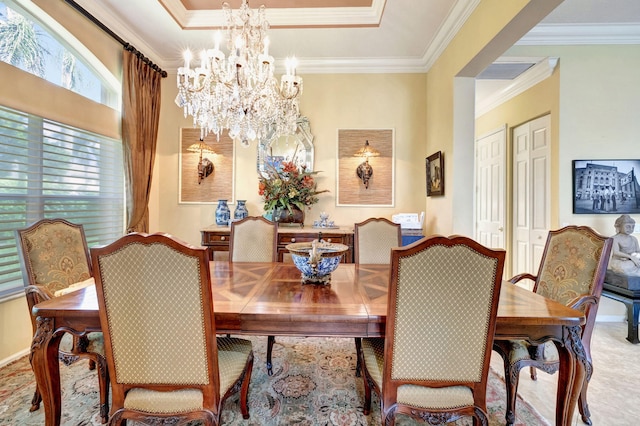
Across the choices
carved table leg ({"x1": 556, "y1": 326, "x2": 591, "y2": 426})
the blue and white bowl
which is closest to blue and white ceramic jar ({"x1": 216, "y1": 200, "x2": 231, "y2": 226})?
the blue and white bowl

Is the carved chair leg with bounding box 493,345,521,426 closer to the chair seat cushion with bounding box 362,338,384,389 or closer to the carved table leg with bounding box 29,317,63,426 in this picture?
the chair seat cushion with bounding box 362,338,384,389

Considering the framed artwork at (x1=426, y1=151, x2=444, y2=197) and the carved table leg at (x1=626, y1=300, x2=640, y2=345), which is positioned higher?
the framed artwork at (x1=426, y1=151, x2=444, y2=197)

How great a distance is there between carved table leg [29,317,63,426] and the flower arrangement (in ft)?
8.30

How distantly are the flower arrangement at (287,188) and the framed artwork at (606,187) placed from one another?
9.48ft

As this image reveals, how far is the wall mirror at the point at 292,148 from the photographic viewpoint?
391 centimetres

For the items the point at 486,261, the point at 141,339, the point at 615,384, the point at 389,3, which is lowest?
the point at 615,384

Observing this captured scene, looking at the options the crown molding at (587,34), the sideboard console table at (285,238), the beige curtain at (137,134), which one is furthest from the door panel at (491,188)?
the beige curtain at (137,134)

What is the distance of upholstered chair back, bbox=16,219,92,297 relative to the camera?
5.84 ft

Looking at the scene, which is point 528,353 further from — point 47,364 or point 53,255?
point 53,255

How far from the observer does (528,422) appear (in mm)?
1655

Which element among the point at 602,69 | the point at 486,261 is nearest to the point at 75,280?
the point at 486,261

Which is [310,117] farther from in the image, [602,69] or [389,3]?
[602,69]

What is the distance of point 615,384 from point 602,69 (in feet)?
10.3

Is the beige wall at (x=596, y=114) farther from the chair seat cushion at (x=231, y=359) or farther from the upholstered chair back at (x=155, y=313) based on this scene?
the upholstered chair back at (x=155, y=313)
